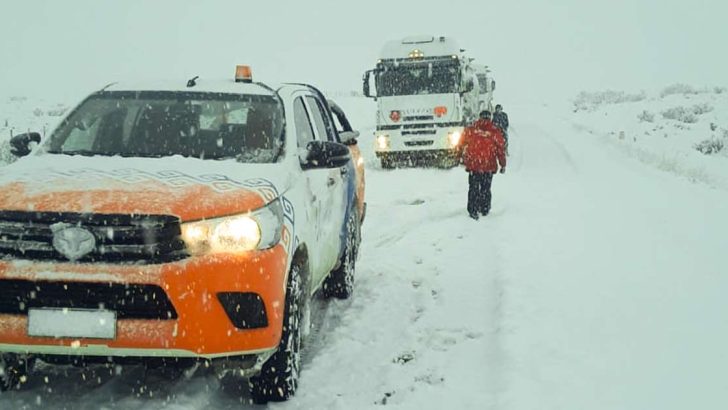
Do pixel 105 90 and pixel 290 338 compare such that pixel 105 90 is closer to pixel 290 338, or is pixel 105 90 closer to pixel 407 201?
pixel 290 338

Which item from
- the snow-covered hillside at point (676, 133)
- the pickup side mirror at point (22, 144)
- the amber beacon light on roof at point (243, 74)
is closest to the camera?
the pickup side mirror at point (22, 144)

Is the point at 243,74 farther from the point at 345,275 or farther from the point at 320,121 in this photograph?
the point at 345,275

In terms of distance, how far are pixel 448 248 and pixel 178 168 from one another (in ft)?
16.5

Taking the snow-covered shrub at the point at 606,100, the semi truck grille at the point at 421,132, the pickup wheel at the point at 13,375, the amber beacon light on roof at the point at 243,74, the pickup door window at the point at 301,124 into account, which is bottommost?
the snow-covered shrub at the point at 606,100

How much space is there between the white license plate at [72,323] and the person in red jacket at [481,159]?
7.89 m

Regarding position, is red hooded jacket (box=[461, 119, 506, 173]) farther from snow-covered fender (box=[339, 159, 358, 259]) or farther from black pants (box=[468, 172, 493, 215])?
snow-covered fender (box=[339, 159, 358, 259])

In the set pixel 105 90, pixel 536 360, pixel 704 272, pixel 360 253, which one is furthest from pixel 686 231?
pixel 105 90

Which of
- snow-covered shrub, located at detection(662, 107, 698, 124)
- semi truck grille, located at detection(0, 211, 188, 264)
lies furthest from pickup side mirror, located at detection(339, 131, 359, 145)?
snow-covered shrub, located at detection(662, 107, 698, 124)

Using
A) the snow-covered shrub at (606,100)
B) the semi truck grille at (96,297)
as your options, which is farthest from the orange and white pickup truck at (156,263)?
the snow-covered shrub at (606,100)

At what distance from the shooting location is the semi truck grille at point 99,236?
344cm

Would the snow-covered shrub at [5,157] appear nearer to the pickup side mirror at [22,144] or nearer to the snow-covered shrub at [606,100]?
the pickup side mirror at [22,144]

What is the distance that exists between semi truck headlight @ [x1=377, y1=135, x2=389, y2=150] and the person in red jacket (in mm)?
7116

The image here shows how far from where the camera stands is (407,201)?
12516mm

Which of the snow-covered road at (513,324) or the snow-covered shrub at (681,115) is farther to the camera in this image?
the snow-covered shrub at (681,115)
